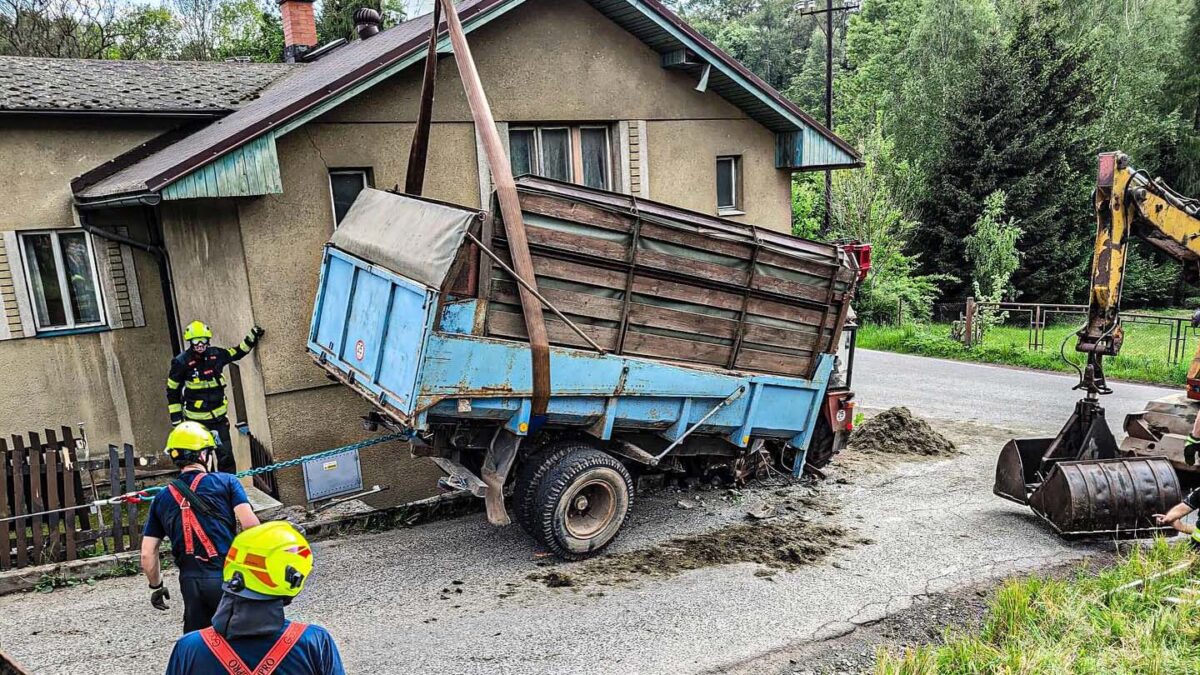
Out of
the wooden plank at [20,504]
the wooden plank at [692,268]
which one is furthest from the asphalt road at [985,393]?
the wooden plank at [20,504]

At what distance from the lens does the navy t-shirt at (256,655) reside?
2.75 m

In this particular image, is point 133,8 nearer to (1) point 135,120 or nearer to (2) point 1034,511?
(1) point 135,120

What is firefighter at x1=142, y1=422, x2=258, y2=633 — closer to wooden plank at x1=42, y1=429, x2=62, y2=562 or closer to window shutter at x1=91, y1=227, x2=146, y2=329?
wooden plank at x1=42, y1=429, x2=62, y2=562

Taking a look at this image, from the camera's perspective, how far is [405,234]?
647 centimetres

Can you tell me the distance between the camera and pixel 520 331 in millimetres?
6422

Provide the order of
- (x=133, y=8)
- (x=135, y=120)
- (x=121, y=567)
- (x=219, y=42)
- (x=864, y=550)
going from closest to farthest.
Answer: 1. (x=121, y=567)
2. (x=864, y=550)
3. (x=135, y=120)
4. (x=133, y=8)
5. (x=219, y=42)

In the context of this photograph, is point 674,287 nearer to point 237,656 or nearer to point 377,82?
point 377,82

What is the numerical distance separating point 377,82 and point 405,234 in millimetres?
2552

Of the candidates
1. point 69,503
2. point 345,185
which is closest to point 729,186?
point 345,185

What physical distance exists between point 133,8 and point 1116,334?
34.6 meters

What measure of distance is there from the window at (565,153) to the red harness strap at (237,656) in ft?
24.5

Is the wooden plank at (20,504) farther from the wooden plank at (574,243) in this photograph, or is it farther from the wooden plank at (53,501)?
the wooden plank at (574,243)

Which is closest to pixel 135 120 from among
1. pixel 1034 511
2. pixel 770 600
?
pixel 770 600

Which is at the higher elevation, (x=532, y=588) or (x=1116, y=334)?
(x=1116, y=334)
